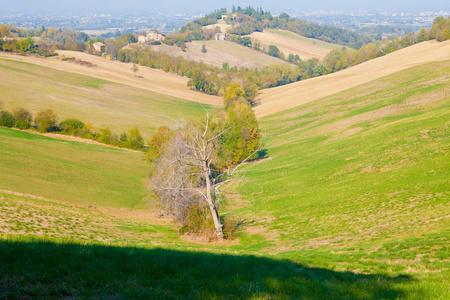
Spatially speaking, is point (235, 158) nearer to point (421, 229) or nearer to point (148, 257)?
point (421, 229)

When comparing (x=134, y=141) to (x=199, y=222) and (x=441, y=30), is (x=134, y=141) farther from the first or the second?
(x=441, y=30)

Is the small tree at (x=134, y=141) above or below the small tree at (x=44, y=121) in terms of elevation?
below

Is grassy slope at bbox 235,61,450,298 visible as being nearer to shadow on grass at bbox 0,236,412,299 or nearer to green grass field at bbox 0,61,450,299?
green grass field at bbox 0,61,450,299

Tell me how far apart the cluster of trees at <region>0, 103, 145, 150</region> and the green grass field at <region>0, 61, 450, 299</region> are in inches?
274

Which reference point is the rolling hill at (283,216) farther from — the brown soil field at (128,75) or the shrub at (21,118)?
the brown soil field at (128,75)

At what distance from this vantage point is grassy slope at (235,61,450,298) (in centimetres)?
1797

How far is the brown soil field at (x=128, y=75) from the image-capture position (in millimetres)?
153750

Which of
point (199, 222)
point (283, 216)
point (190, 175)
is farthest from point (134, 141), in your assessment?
point (190, 175)

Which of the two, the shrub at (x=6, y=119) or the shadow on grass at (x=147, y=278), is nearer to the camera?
the shadow on grass at (x=147, y=278)

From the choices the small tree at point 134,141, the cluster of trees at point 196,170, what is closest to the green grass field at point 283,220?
the cluster of trees at point 196,170

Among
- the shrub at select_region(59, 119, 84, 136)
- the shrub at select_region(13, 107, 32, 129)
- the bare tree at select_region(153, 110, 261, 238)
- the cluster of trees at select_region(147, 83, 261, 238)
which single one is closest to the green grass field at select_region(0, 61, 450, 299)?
the cluster of trees at select_region(147, 83, 261, 238)

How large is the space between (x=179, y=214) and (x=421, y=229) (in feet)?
69.9

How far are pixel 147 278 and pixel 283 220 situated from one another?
2613 centimetres

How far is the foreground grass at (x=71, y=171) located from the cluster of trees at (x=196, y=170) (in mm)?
5401
